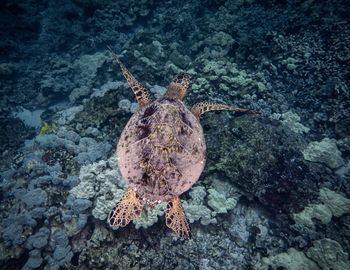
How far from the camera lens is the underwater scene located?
11.6ft

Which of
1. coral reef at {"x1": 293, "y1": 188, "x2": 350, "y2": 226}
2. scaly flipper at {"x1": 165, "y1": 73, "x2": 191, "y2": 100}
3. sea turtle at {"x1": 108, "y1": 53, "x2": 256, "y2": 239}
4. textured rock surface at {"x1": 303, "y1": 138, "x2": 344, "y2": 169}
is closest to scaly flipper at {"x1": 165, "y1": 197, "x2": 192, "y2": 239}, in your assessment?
sea turtle at {"x1": 108, "y1": 53, "x2": 256, "y2": 239}

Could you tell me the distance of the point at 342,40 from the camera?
6324 mm

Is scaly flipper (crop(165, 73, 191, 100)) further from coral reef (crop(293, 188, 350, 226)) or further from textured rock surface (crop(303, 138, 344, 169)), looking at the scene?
coral reef (crop(293, 188, 350, 226))

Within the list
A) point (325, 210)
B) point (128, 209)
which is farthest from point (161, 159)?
point (325, 210)

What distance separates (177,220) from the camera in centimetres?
336

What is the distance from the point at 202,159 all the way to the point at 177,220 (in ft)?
2.76

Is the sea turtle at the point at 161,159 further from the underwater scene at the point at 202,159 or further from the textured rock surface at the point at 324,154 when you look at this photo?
the textured rock surface at the point at 324,154

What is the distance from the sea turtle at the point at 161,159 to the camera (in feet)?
10.2

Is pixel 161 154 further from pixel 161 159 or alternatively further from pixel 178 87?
pixel 178 87

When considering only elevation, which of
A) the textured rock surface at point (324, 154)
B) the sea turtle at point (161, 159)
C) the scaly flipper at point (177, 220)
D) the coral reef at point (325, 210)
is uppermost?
the sea turtle at point (161, 159)

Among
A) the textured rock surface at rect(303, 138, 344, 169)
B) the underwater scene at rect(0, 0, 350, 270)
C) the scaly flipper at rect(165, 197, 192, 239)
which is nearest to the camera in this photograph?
the scaly flipper at rect(165, 197, 192, 239)

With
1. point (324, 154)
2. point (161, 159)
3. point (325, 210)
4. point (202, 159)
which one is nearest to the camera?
point (161, 159)

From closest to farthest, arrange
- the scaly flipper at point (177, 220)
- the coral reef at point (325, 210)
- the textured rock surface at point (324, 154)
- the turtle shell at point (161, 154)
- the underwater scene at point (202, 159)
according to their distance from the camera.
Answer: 1. the turtle shell at point (161, 154)
2. the scaly flipper at point (177, 220)
3. the underwater scene at point (202, 159)
4. the coral reef at point (325, 210)
5. the textured rock surface at point (324, 154)

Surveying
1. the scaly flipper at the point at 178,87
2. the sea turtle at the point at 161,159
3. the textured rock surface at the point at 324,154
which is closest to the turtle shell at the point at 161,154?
the sea turtle at the point at 161,159
